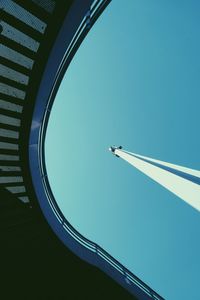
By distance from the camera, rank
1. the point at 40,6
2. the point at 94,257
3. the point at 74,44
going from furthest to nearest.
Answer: the point at 94,257 → the point at 74,44 → the point at 40,6

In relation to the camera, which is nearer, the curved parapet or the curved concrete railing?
the curved parapet

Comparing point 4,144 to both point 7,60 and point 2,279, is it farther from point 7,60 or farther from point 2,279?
point 2,279

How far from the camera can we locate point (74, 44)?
5883mm

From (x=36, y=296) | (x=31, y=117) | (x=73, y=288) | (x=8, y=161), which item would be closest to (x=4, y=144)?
(x=8, y=161)

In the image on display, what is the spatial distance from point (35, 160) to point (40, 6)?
410cm

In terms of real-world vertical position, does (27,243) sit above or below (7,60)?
below

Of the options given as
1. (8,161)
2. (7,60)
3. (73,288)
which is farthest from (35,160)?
(73,288)

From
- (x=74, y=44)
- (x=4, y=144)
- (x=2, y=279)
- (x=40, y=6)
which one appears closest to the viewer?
(x=40, y=6)

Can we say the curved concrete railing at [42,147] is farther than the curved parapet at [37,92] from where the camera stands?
Yes

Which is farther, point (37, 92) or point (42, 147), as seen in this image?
point (42, 147)

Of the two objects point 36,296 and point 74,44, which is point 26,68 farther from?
point 36,296

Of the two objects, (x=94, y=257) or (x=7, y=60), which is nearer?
(x=7, y=60)

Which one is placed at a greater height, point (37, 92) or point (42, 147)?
point (37, 92)

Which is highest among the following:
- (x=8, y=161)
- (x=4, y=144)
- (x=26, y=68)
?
(x=26, y=68)
